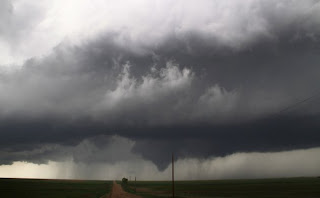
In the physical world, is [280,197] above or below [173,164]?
below

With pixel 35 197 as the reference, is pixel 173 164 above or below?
above

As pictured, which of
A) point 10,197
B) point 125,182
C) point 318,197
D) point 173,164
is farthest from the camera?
point 125,182

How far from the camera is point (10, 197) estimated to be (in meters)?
79.9

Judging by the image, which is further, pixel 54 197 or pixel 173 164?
pixel 54 197

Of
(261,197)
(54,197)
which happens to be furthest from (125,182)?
(261,197)

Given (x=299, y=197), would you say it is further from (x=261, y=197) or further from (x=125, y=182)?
(x=125, y=182)

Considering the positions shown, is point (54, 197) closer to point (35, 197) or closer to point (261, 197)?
point (35, 197)

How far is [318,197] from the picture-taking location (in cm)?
7356

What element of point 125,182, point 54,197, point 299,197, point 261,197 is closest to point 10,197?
point 54,197

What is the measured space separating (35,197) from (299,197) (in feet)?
227

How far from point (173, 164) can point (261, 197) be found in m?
27.7

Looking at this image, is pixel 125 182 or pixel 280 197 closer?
pixel 280 197

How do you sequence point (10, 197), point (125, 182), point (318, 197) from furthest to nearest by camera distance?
point (125, 182), point (10, 197), point (318, 197)

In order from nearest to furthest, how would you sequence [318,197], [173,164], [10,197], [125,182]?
[173,164], [318,197], [10,197], [125,182]
